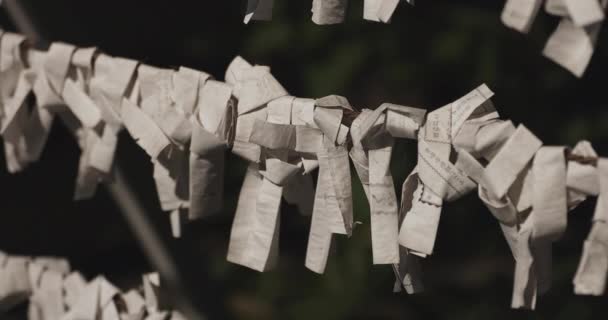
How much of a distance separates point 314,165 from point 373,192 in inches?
1.9

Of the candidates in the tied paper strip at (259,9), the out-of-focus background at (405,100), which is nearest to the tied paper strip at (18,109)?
the tied paper strip at (259,9)

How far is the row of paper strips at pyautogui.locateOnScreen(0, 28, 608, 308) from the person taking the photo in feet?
1.21

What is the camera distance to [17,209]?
3.15ft

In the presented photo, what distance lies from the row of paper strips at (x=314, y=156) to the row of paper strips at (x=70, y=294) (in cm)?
9

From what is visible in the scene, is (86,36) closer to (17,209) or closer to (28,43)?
(28,43)

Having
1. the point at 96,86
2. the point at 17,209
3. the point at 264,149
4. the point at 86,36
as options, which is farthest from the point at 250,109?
the point at 17,209

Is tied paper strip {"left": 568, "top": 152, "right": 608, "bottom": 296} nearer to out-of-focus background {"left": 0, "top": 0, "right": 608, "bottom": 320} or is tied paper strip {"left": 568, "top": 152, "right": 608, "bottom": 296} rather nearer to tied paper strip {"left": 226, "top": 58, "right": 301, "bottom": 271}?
tied paper strip {"left": 226, "top": 58, "right": 301, "bottom": 271}

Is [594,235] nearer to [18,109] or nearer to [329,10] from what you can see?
[329,10]

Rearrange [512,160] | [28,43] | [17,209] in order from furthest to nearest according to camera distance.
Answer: [17,209]
[28,43]
[512,160]

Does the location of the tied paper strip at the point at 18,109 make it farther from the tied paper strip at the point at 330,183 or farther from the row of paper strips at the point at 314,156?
the tied paper strip at the point at 330,183

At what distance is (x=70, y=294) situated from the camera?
70 cm

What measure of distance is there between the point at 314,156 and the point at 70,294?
0.32 meters

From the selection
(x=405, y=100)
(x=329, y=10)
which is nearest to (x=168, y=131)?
(x=329, y=10)

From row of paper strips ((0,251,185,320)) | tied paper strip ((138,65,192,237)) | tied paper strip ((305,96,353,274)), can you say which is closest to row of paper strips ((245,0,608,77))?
tied paper strip ((305,96,353,274))
